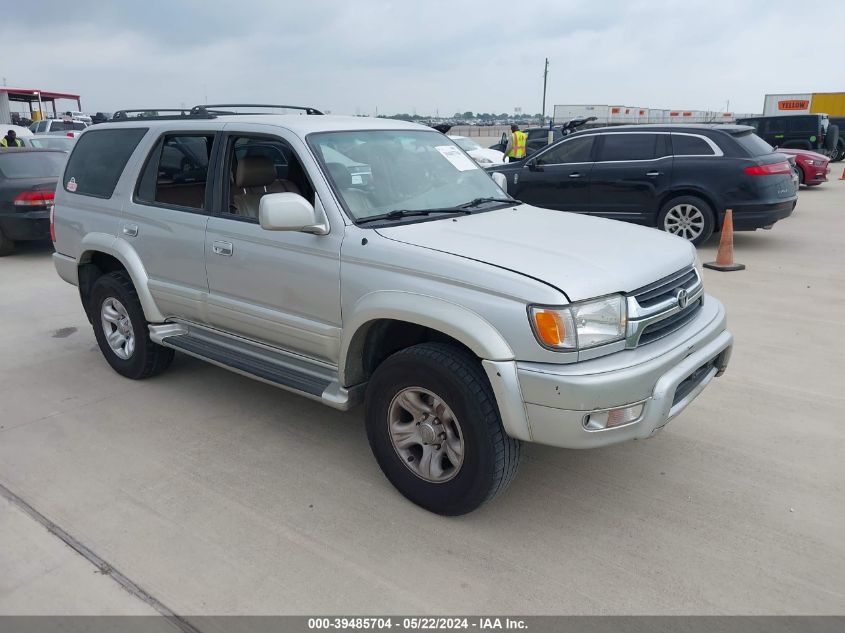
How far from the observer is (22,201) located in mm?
9477

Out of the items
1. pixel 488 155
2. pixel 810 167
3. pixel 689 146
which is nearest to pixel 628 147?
pixel 689 146

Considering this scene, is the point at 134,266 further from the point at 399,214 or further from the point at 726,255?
the point at 726,255

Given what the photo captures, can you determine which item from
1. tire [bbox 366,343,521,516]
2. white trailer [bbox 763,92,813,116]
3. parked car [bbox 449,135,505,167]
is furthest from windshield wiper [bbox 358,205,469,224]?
white trailer [bbox 763,92,813,116]

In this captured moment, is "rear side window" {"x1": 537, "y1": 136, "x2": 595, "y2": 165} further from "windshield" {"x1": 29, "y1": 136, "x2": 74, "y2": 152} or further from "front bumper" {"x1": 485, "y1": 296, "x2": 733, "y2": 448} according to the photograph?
"windshield" {"x1": 29, "y1": 136, "x2": 74, "y2": 152}

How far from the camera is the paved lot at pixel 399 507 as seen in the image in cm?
282

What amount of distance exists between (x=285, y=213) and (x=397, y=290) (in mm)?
687

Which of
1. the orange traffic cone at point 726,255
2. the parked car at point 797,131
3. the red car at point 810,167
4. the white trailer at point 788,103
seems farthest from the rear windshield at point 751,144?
the white trailer at point 788,103

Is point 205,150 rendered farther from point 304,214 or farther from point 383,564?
point 383,564

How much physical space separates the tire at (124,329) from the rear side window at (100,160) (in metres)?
0.67

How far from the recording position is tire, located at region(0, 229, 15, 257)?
9845 mm

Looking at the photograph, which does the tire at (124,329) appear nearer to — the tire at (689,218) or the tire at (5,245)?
the tire at (5,245)

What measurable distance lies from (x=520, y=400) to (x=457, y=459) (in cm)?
50

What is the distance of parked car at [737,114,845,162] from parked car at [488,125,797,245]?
43.5 feet

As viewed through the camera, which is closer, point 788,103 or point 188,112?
point 188,112
